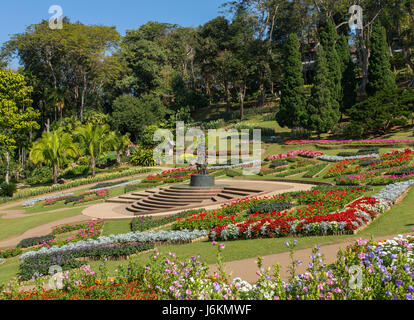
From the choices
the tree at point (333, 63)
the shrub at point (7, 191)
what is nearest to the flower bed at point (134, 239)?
the shrub at point (7, 191)

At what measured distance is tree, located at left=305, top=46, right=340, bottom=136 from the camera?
32.6 meters

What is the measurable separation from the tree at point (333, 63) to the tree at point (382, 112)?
411 cm

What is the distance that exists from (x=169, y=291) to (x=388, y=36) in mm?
56766

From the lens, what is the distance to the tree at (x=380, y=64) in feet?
117

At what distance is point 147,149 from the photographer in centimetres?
3756

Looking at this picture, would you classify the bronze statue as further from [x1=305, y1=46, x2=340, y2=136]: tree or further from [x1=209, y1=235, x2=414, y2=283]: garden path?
[x1=305, y1=46, x2=340, y2=136]: tree

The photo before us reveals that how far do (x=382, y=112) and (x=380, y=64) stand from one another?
9.87 metres

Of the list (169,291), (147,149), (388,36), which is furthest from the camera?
(388,36)

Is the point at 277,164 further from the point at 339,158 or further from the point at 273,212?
the point at 273,212

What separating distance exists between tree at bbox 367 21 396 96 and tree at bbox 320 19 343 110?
3.25 metres

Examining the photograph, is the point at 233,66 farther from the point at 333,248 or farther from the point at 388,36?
the point at 333,248

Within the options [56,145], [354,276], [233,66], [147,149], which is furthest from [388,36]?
[354,276]

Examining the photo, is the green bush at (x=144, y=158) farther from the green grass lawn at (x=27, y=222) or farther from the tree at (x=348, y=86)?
the tree at (x=348, y=86)

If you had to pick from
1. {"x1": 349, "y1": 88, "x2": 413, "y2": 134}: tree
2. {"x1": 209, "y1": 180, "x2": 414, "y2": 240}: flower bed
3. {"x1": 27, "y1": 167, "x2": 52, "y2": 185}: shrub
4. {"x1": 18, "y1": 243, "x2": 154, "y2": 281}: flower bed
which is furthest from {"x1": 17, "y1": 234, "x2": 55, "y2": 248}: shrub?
{"x1": 349, "y1": 88, "x2": 413, "y2": 134}: tree
